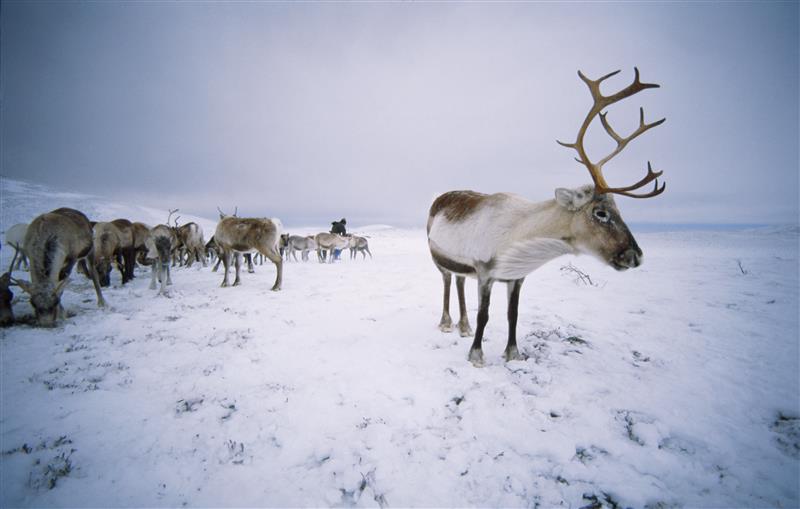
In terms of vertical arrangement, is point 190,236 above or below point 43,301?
above

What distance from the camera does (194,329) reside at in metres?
4.94

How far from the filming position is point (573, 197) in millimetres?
3121

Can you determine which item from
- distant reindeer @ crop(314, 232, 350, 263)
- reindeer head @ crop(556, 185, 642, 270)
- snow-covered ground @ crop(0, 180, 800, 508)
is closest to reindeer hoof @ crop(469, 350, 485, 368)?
snow-covered ground @ crop(0, 180, 800, 508)

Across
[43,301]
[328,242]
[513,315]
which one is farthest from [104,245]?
[328,242]

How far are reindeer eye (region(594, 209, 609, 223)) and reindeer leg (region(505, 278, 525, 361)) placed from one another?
1148 millimetres

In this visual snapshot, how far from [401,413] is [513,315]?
6.43 feet

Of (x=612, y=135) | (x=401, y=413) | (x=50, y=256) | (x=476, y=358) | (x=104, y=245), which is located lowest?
(x=401, y=413)

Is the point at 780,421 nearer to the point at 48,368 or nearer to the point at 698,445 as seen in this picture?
the point at 698,445

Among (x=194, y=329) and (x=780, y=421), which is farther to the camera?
(x=194, y=329)

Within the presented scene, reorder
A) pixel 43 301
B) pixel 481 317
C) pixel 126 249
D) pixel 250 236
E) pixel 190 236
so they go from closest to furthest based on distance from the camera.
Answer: pixel 481 317
pixel 43 301
pixel 250 236
pixel 126 249
pixel 190 236

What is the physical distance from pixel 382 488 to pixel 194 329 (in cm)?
452

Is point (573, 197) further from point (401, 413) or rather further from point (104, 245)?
point (104, 245)

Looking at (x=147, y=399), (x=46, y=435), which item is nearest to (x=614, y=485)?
(x=147, y=399)

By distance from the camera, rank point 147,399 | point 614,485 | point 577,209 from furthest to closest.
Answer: point 577,209
point 147,399
point 614,485
